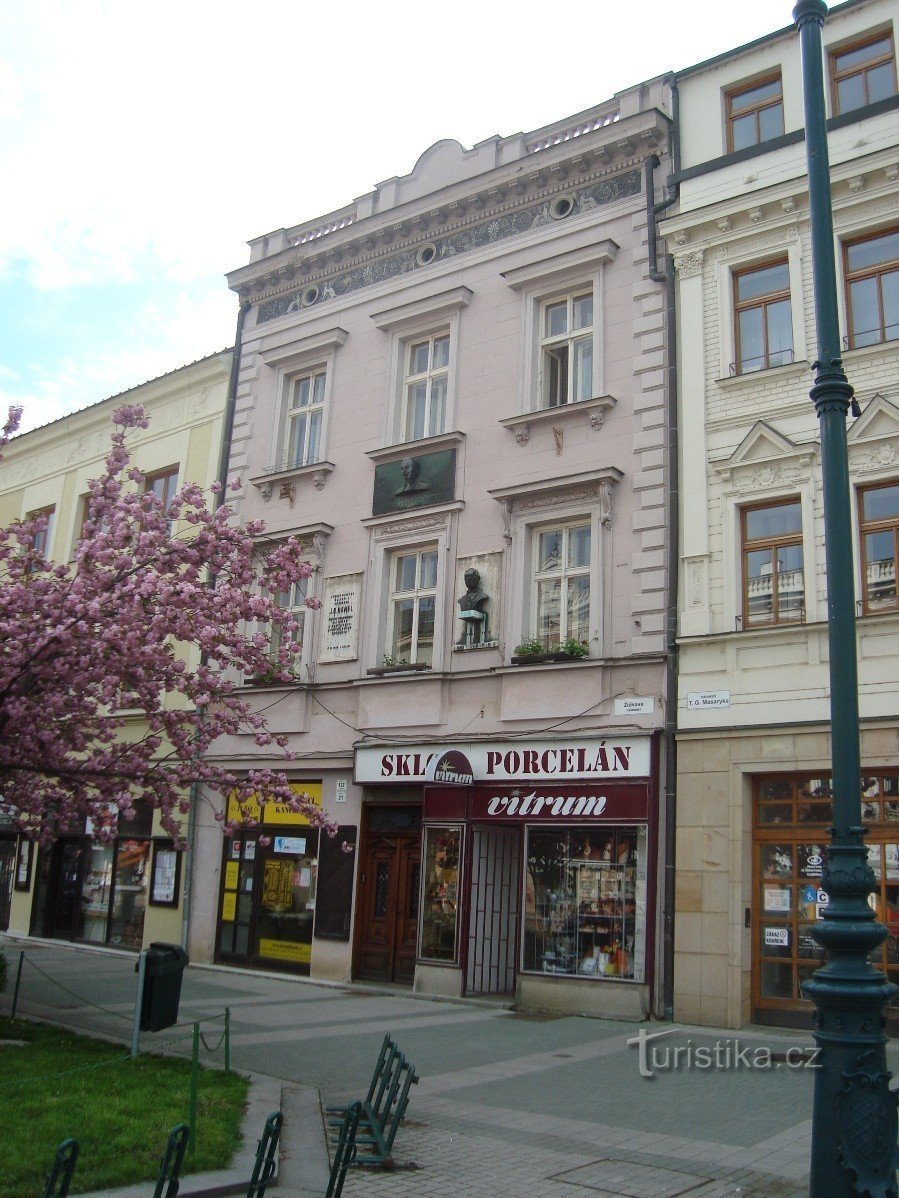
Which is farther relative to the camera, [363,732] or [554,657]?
[363,732]

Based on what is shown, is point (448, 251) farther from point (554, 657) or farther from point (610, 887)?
point (610, 887)

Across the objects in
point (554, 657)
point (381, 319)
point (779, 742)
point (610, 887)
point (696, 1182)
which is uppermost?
point (381, 319)

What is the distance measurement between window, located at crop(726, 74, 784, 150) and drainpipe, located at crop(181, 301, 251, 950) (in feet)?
36.1

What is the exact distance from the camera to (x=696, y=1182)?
728 centimetres

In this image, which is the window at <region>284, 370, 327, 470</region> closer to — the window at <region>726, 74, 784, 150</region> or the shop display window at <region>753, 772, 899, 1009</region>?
the window at <region>726, 74, 784, 150</region>

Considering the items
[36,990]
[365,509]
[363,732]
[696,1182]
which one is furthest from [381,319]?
[696,1182]

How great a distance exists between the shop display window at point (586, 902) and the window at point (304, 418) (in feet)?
30.4

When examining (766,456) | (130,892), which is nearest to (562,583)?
(766,456)

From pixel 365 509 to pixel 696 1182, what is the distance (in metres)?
14.4

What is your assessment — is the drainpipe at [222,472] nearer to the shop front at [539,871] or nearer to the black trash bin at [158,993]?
the shop front at [539,871]

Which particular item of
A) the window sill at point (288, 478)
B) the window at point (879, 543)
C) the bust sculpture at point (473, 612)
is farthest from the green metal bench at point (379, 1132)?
the window sill at point (288, 478)

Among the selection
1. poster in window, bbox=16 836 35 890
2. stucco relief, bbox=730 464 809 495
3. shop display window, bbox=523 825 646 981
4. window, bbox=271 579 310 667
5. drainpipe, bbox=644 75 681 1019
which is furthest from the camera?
poster in window, bbox=16 836 35 890

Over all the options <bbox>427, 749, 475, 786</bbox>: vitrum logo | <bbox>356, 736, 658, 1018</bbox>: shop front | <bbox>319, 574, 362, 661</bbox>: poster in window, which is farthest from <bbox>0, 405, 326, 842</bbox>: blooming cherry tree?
<bbox>319, 574, 362, 661</bbox>: poster in window

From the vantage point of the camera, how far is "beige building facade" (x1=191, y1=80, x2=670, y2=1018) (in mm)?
16094
